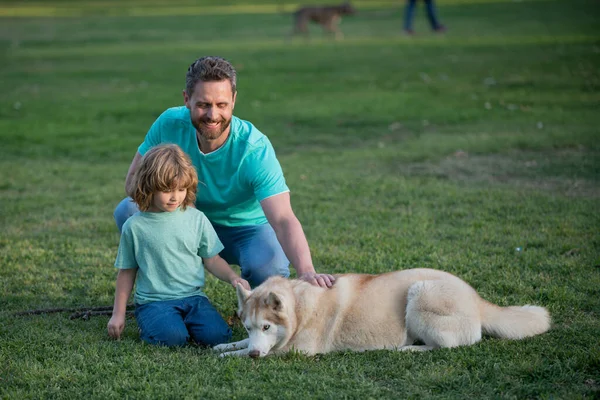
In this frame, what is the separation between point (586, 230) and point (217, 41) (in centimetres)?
2093

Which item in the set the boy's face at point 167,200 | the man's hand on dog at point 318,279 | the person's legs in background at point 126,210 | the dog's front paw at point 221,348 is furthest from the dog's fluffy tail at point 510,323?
the person's legs in background at point 126,210

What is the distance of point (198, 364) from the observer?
4.61 m

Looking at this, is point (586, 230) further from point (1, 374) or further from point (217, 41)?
point (217, 41)

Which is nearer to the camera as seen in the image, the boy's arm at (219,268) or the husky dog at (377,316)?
the husky dog at (377,316)

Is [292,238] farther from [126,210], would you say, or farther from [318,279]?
[126,210]

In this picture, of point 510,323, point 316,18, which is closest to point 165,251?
point 510,323

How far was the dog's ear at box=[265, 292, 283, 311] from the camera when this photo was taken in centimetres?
460

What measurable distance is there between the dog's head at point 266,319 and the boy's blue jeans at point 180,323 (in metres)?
0.44

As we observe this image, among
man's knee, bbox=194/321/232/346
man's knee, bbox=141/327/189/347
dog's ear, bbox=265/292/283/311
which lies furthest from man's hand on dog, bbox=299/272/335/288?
man's knee, bbox=141/327/189/347

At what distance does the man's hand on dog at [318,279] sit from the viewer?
16.3 ft

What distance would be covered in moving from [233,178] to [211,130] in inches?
15.9

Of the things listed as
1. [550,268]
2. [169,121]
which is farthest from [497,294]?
[169,121]

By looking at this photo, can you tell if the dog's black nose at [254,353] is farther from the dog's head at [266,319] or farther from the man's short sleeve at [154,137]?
the man's short sleeve at [154,137]

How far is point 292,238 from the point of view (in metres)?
5.15
